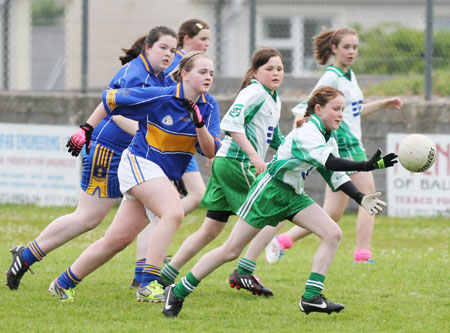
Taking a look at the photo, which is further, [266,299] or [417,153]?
[266,299]


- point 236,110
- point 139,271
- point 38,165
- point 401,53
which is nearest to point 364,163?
point 236,110

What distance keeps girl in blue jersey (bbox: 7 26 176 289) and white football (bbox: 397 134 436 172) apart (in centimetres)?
201

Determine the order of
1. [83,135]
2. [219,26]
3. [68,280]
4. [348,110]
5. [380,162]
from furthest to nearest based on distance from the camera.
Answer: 1. [219,26]
2. [348,110]
3. [68,280]
4. [83,135]
5. [380,162]

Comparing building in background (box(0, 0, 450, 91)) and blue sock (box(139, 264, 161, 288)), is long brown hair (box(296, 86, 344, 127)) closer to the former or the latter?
blue sock (box(139, 264, 161, 288))

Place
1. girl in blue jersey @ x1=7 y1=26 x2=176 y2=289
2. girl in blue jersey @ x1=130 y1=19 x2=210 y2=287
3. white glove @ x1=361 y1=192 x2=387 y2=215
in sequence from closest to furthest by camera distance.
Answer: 1. white glove @ x1=361 y1=192 x2=387 y2=215
2. girl in blue jersey @ x1=7 y1=26 x2=176 y2=289
3. girl in blue jersey @ x1=130 y1=19 x2=210 y2=287

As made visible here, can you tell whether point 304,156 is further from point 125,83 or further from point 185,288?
point 125,83

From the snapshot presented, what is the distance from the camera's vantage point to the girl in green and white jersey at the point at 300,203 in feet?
19.7

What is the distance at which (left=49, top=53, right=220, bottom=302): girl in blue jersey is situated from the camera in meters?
6.27

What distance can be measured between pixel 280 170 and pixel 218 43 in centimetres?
742

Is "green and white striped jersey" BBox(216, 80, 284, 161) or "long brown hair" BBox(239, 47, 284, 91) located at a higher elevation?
"long brown hair" BBox(239, 47, 284, 91)

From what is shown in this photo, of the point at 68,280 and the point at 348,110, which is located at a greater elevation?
the point at 348,110

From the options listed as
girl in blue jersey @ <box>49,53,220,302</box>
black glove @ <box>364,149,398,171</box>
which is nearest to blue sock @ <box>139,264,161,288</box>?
girl in blue jersey @ <box>49,53,220,302</box>

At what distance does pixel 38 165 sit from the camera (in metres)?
13.0

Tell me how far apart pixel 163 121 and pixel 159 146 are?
0.19 meters
